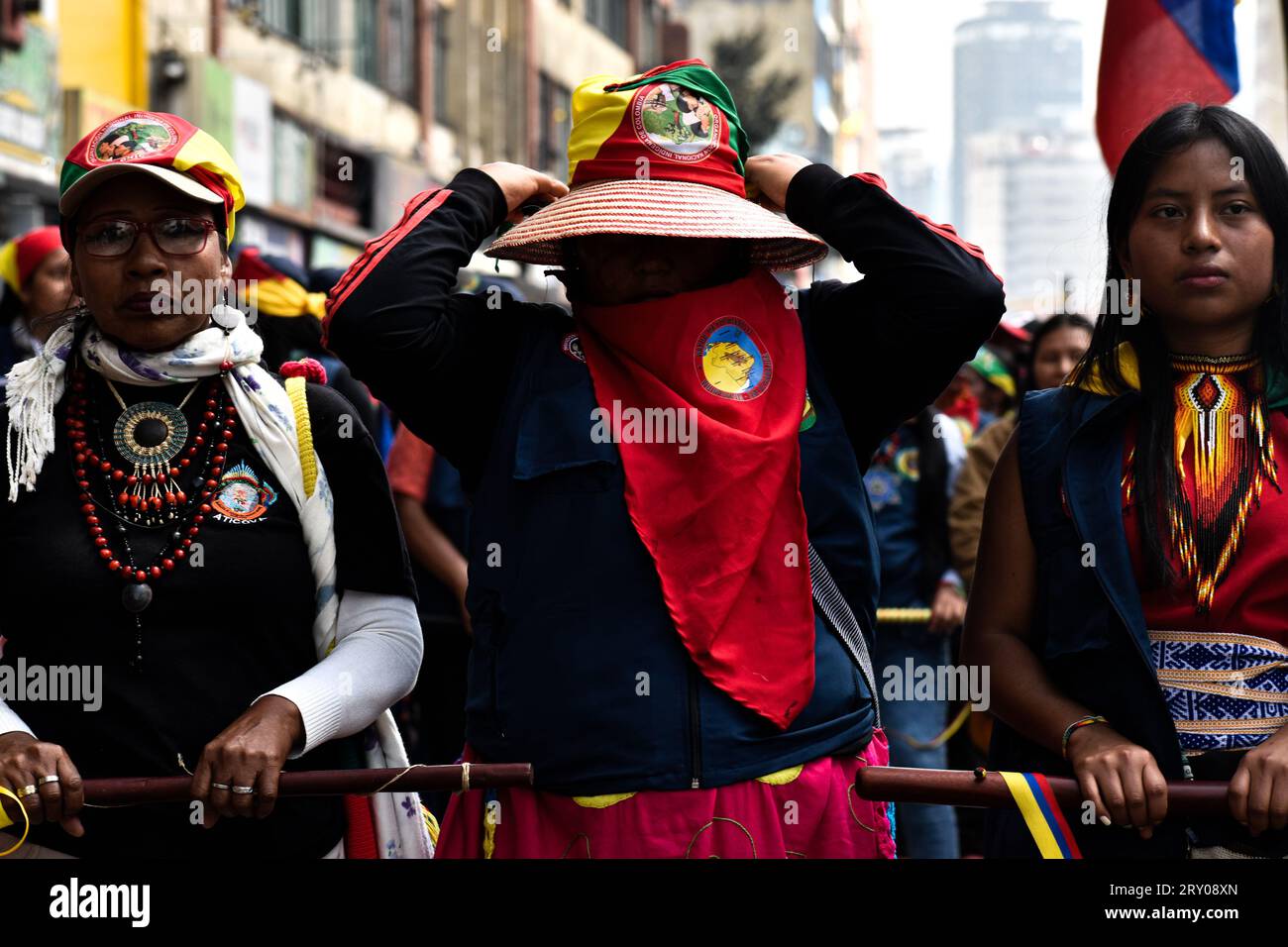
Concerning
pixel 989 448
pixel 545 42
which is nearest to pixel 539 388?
pixel 989 448

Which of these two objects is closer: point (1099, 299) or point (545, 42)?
point (1099, 299)

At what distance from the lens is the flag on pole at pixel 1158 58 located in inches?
188

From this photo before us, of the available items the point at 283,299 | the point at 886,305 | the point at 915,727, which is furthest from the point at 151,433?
the point at 915,727

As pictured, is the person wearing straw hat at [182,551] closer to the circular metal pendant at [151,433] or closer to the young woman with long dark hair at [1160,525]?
the circular metal pendant at [151,433]

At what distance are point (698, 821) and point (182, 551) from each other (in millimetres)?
998

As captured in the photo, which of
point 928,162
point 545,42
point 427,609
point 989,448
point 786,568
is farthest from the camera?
point 928,162

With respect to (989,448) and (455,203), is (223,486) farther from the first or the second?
(989,448)

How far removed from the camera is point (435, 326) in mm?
2904

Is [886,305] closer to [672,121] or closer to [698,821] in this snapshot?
[672,121]

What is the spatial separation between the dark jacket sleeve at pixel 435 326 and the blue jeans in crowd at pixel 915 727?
316 cm

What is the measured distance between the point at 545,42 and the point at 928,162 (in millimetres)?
155772
